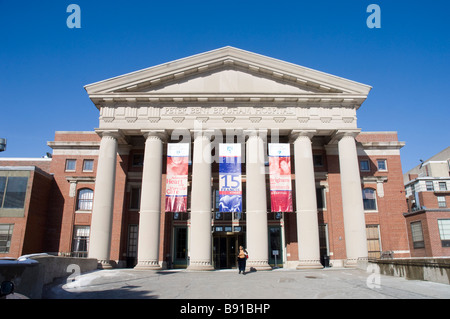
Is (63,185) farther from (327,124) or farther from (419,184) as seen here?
(419,184)

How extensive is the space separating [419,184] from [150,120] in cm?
2987

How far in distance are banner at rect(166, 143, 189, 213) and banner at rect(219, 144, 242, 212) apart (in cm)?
278

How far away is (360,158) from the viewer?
3662cm

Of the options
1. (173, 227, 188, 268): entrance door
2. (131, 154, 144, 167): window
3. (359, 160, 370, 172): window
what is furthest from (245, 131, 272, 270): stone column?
(359, 160, 370, 172): window

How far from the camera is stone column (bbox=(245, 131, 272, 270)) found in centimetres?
Result: 2749

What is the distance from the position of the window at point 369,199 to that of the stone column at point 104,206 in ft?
75.2

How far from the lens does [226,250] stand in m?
33.3

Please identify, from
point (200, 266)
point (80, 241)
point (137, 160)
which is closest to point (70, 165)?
point (137, 160)

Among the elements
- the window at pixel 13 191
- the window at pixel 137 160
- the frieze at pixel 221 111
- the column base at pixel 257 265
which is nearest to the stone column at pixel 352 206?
the frieze at pixel 221 111

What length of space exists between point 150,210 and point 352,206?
15.5 metres

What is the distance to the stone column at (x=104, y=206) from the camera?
27.8m

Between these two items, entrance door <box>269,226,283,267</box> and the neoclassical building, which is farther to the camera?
entrance door <box>269,226,283,267</box>

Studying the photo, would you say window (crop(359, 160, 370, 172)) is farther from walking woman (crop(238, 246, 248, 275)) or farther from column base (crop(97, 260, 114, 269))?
column base (crop(97, 260, 114, 269))

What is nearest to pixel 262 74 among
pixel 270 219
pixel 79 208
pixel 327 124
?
pixel 327 124
